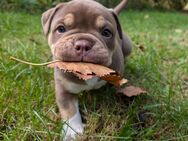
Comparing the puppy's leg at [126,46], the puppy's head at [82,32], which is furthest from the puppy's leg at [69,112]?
the puppy's leg at [126,46]

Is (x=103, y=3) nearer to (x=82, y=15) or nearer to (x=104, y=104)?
(x=104, y=104)

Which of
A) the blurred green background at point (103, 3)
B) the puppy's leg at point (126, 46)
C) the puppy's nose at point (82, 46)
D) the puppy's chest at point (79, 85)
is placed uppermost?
the puppy's nose at point (82, 46)

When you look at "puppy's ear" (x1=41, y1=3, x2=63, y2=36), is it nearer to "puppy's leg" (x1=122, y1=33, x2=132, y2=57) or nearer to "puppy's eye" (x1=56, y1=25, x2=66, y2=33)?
"puppy's eye" (x1=56, y1=25, x2=66, y2=33)

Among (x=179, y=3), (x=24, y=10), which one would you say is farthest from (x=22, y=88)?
(x=179, y=3)

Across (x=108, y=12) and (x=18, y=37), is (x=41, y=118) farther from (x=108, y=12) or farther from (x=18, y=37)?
(x=18, y=37)

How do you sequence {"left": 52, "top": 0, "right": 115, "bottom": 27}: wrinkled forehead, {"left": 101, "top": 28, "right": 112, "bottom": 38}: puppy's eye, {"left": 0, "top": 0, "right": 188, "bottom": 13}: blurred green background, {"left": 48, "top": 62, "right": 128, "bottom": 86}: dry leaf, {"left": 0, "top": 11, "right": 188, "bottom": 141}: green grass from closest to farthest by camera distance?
{"left": 48, "top": 62, "right": 128, "bottom": 86}: dry leaf, {"left": 0, "top": 11, "right": 188, "bottom": 141}: green grass, {"left": 52, "top": 0, "right": 115, "bottom": 27}: wrinkled forehead, {"left": 101, "top": 28, "right": 112, "bottom": 38}: puppy's eye, {"left": 0, "top": 0, "right": 188, "bottom": 13}: blurred green background

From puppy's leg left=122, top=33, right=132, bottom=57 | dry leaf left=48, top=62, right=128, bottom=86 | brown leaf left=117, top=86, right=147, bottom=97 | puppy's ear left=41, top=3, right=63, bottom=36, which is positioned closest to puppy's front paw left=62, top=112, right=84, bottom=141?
dry leaf left=48, top=62, right=128, bottom=86

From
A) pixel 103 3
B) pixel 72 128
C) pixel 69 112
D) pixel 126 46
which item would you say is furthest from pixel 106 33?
pixel 103 3

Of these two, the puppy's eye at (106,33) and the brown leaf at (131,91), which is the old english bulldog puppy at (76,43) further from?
the brown leaf at (131,91)
